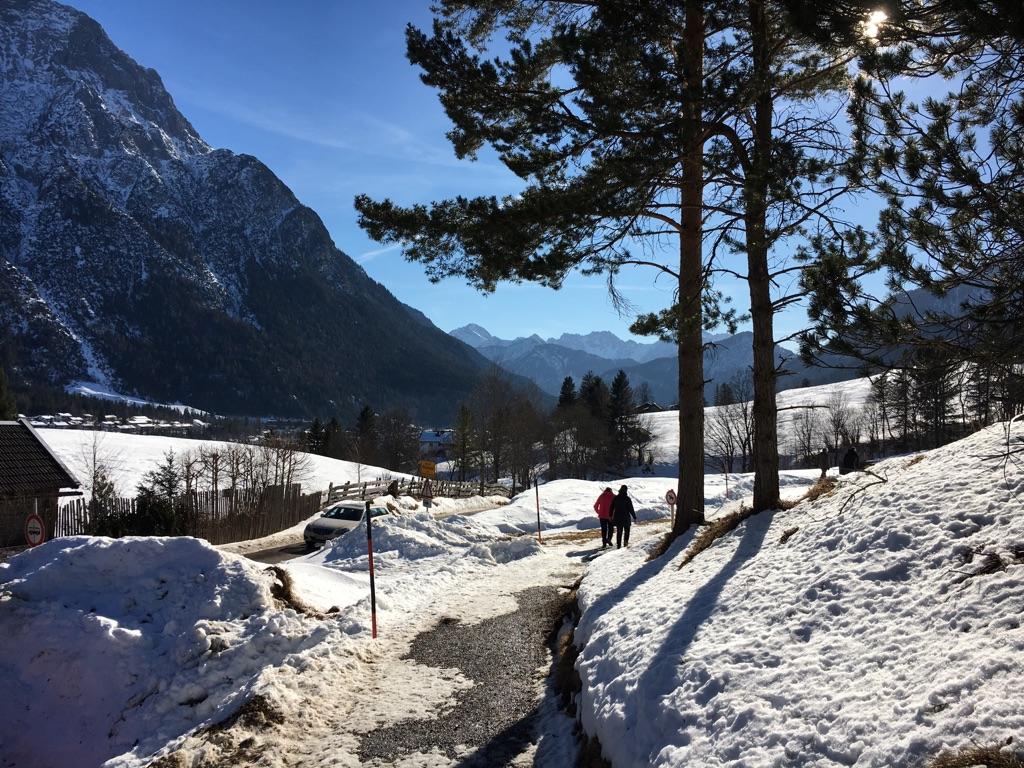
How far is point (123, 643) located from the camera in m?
7.16

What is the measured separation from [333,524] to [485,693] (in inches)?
614

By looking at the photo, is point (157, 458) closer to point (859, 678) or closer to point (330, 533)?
point (330, 533)

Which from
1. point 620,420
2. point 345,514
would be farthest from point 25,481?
point 620,420

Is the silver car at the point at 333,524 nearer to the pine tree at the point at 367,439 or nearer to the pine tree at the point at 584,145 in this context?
the pine tree at the point at 584,145

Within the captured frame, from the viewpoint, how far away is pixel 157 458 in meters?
43.2

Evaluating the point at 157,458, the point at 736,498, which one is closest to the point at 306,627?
the point at 736,498

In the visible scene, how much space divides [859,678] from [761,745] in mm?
782

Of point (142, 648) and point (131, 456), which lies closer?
point (142, 648)

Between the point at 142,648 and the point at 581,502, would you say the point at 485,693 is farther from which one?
the point at 581,502

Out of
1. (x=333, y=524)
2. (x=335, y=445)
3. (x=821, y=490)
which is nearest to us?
(x=821, y=490)

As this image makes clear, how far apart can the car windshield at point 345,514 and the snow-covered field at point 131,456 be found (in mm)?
16099

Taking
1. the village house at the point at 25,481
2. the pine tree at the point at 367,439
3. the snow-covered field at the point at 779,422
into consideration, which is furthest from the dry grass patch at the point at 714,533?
the snow-covered field at the point at 779,422

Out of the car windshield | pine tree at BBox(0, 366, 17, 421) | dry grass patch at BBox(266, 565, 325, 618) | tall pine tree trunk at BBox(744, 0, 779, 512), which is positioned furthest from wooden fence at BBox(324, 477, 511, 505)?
pine tree at BBox(0, 366, 17, 421)

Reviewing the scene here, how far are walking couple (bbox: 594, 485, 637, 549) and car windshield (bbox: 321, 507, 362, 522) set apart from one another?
8.97m
